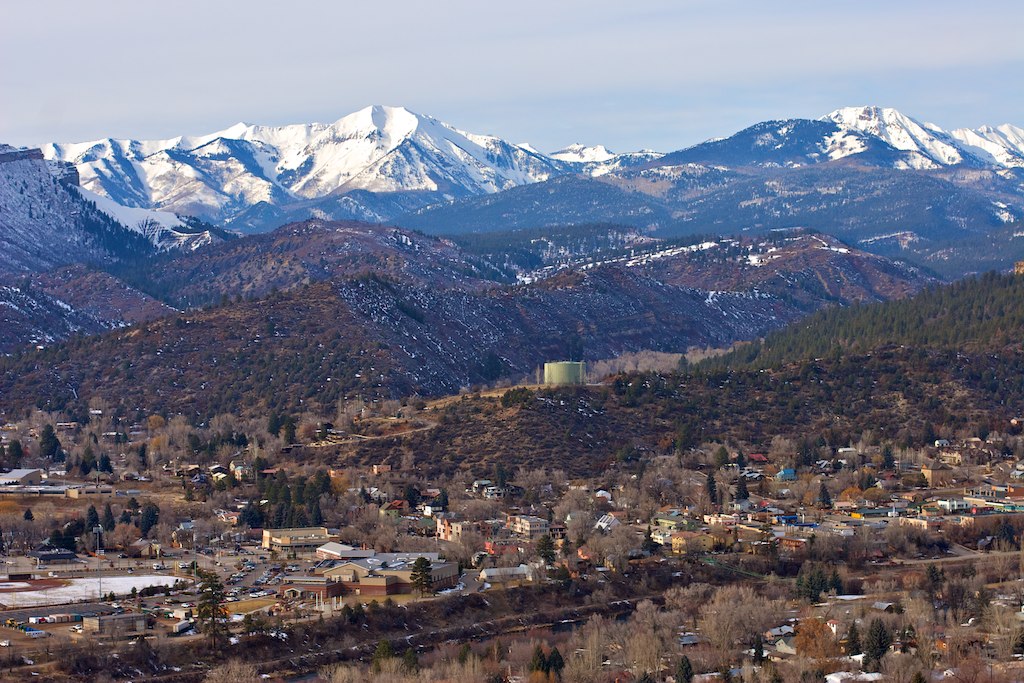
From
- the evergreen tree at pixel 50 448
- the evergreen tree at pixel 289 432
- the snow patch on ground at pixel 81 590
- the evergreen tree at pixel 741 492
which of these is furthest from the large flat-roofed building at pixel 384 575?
the evergreen tree at pixel 50 448

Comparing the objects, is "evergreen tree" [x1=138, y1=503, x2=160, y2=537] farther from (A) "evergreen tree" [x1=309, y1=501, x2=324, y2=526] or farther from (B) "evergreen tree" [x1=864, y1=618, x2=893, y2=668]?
(B) "evergreen tree" [x1=864, y1=618, x2=893, y2=668]

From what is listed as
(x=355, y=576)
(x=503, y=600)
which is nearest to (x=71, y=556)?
(x=355, y=576)

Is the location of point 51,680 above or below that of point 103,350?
below

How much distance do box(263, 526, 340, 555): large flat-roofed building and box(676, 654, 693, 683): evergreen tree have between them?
31046 millimetres

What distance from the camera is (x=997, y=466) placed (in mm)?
138500

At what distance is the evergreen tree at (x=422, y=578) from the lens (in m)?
102

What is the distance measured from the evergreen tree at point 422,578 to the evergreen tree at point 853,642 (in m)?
21.4

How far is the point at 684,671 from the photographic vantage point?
86.1 meters

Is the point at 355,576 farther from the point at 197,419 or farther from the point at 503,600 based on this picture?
the point at 197,419

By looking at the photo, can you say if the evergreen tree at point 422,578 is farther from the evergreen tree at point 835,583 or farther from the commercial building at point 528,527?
the evergreen tree at point 835,583

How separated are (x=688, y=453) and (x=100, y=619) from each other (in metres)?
57.5

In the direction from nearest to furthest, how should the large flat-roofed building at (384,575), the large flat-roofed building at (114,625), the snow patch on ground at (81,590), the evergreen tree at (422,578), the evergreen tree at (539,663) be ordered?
1. the evergreen tree at (539,663)
2. the large flat-roofed building at (114,625)
3. the snow patch on ground at (81,590)
4. the evergreen tree at (422,578)
5. the large flat-roofed building at (384,575)

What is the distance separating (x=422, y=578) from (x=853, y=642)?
A: 2250 cm

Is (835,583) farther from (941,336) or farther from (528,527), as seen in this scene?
(941,336)
